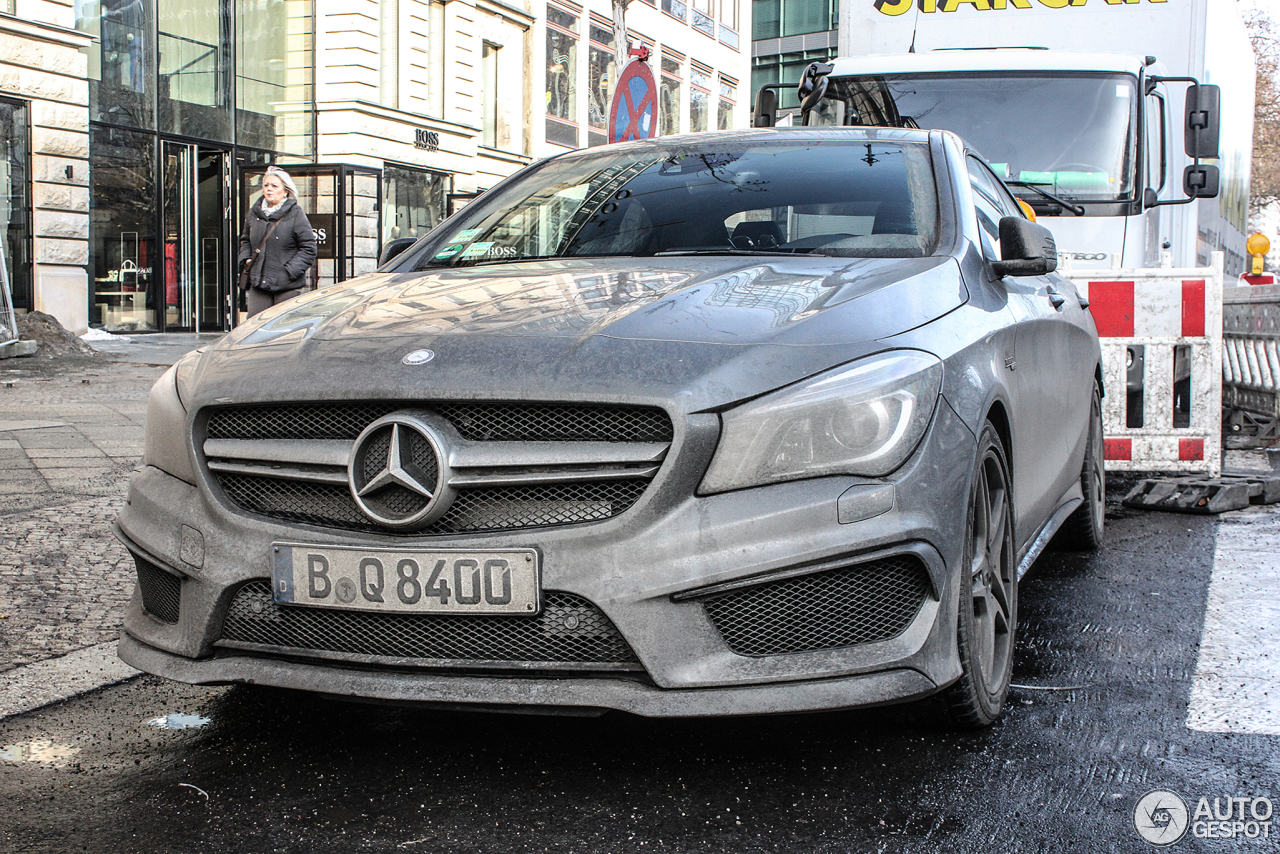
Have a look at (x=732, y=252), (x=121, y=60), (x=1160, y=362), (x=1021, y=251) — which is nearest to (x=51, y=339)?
(x=121, y=60)

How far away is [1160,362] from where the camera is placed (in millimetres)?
7676

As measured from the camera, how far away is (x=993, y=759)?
10.2ft

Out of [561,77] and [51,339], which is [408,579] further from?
[561,77]

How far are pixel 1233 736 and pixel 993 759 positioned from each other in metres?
0.61

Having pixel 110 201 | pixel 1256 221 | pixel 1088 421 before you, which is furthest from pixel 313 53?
pixel 1256 221

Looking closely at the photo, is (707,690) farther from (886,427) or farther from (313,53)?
(313,53)

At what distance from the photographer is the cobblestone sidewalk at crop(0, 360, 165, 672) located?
4.25 meters

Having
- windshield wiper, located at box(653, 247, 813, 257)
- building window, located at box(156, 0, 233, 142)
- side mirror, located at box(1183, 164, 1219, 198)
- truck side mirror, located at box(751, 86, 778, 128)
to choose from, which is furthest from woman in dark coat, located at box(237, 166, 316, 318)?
building window, located at box(156, 0, 233, 142)

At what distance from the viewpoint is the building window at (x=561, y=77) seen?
106 ft

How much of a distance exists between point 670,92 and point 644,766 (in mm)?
38029

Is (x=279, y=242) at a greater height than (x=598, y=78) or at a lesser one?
lesser

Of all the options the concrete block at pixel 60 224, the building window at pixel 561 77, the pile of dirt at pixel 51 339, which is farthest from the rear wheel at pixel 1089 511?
the building window at pixel 561 77

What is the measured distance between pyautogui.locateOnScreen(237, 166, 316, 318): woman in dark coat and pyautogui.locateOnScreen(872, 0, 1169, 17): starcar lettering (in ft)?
16.4

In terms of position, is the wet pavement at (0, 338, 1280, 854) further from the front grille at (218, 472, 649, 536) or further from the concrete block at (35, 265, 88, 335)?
the concrete block at (35, 265, 88, 335)
